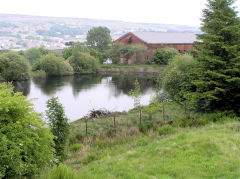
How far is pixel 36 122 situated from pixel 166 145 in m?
4.47

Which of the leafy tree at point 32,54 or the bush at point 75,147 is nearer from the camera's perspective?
the bush at point 75,147

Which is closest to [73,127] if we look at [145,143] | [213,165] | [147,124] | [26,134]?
[147,124]

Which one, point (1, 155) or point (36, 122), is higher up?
point (36, 122)

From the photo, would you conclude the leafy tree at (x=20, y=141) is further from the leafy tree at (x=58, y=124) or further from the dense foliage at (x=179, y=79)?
the dense foliage at (x=179, y=79)

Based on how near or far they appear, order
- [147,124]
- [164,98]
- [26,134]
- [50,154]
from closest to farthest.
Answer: [26,134], [50,154], [147,124], [164,98]

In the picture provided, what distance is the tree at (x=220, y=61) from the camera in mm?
16203

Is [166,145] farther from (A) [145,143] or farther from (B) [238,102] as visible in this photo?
(B) [238,102]

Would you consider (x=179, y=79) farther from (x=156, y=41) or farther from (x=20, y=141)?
(x=156, y=41)

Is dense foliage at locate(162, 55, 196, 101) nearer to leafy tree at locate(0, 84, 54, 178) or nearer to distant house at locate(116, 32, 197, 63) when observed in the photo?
leafy tree at locate(0, 84, 54, 178)

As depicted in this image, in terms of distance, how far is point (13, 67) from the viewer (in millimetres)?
45344

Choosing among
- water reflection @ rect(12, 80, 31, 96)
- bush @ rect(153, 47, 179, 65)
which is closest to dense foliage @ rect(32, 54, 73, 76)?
water reflection @ rect(12, 80, 31, 96)

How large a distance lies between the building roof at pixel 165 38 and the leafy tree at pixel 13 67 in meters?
40.0

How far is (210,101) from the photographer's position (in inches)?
691

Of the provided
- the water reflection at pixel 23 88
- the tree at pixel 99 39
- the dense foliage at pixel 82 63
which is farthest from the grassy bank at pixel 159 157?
the tree at pixel 99 39
